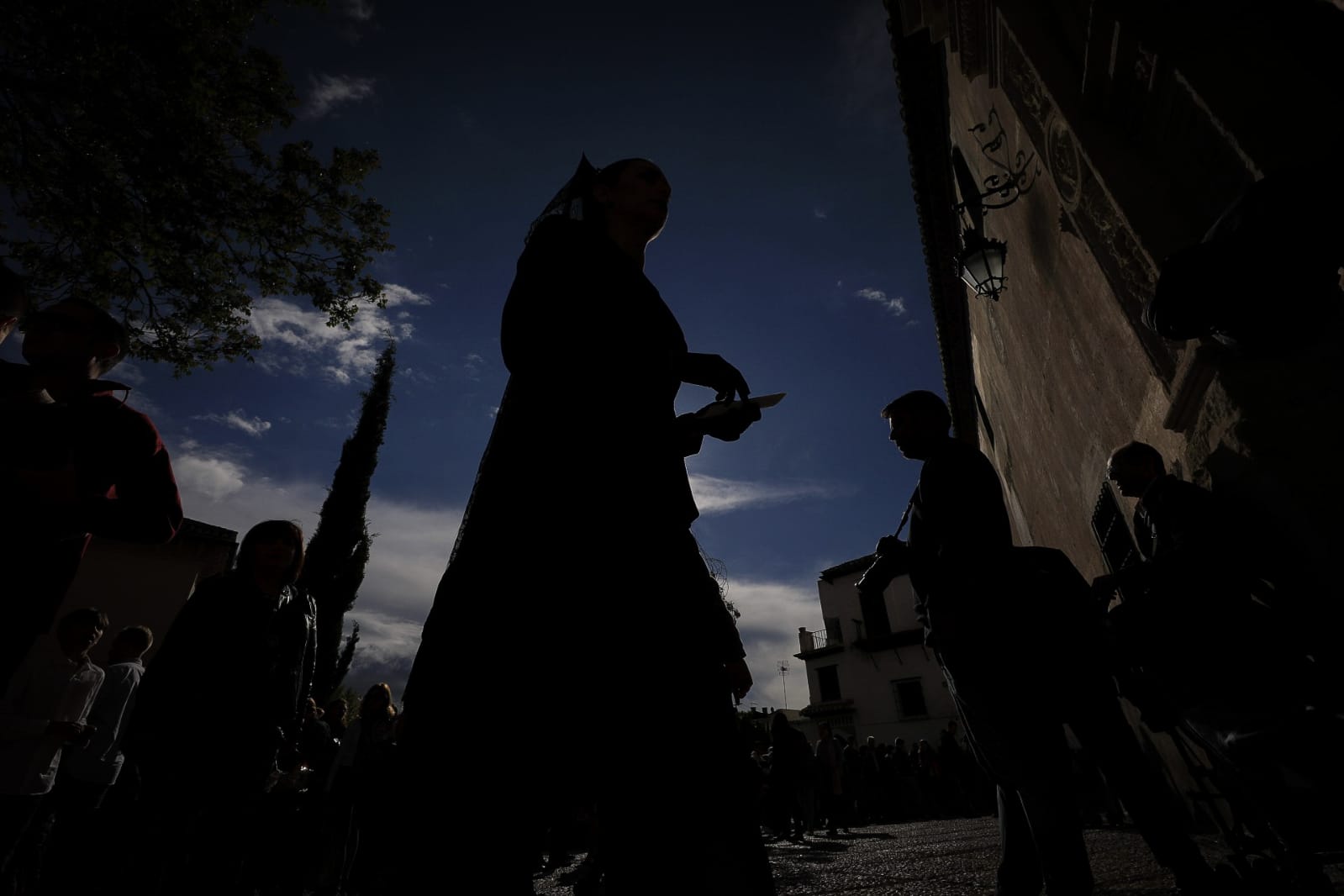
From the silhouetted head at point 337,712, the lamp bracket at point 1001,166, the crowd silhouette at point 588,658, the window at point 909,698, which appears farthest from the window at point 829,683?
the crowd silhouette at point 588,658

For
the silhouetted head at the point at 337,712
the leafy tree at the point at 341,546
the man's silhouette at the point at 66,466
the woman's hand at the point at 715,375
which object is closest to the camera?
the woman's hand at the point at 715,375

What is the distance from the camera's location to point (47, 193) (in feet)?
21.6

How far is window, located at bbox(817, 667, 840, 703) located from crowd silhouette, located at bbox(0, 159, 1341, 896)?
29.6 meters

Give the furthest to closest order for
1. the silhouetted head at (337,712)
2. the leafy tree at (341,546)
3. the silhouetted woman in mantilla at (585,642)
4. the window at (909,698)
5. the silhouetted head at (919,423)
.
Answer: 1. the window at (909,698)
2. the leafy tree at (341,546)
3. the silhouetted head at (337,712)
4. the silhouetted head at (919,423)
5. the silhouetted woman in mantilla at (585,642)

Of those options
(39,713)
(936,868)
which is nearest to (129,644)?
(39,713)

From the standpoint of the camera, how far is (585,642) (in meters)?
0.86

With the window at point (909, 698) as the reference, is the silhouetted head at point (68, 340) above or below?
below

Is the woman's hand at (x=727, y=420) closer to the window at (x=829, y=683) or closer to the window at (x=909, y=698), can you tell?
the window at (x=909, y=698)

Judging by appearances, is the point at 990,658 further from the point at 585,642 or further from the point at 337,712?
the point at 337,712

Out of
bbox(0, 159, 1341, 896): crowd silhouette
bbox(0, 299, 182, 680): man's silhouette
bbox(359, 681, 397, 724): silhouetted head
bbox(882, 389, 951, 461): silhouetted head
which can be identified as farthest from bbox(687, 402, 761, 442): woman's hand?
bbox(359, 681, 397, 724): silhouetted head

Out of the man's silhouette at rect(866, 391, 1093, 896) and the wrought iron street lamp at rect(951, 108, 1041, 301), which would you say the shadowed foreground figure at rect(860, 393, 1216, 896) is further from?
the wrought iron street lamp at rect(951, 108, 1041, 301)

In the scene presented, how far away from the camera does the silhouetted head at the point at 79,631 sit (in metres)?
3.32

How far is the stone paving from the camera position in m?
2.77

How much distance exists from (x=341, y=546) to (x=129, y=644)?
17.5 m
